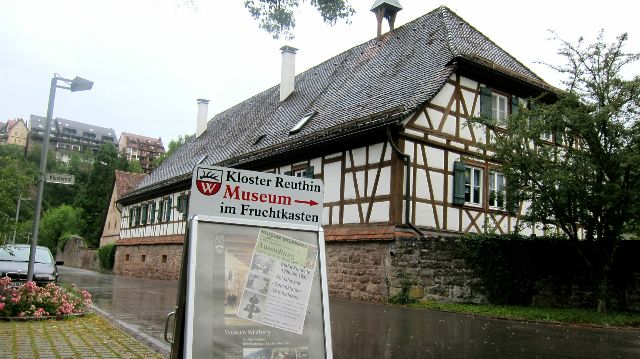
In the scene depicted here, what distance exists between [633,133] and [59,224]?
197 feet

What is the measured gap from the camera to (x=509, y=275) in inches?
583

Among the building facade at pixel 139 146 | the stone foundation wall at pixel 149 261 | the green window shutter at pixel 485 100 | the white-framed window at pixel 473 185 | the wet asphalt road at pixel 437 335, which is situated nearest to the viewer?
the wet asphalt road at pixel 437 335

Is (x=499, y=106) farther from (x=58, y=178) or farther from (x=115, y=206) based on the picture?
(x=115, y=206)

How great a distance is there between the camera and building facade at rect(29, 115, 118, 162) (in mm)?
148200

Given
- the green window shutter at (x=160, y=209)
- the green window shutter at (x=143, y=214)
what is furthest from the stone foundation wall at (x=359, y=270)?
the green window shutter at (x=143, y=214)

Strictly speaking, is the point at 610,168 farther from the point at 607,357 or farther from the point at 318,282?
the point at 318,282

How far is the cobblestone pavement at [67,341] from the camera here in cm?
671

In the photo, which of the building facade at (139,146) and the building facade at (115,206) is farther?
the building facade at (139,146)

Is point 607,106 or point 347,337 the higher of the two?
point 607,106

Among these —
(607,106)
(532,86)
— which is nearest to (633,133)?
(607,106)

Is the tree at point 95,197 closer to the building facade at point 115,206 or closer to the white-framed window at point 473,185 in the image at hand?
the building facade at point 115,206

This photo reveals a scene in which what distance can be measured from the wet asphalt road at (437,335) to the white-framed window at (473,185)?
570 centimetres

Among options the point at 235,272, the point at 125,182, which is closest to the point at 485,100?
the point at 235,272

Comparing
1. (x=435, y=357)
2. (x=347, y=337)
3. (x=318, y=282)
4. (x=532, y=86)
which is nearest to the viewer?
(x=318, y=282)
